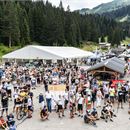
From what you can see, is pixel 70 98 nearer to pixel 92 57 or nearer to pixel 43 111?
pixel 43 111

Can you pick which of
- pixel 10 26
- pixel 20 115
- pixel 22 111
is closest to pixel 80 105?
pixel 22 111

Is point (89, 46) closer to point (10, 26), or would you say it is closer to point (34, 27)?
point (34, 27)

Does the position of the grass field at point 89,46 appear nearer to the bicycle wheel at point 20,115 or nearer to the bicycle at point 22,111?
the bicycle at point 22,111

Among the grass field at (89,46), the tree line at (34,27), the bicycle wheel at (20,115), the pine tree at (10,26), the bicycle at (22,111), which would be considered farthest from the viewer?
the grass field at (89,46)

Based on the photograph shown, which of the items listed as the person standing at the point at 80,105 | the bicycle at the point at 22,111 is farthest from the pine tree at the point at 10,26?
the person standing at the point at 80,105

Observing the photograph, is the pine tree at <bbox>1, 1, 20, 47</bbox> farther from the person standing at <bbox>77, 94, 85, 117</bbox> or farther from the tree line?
the person standing at <bbox>77, 94, 85, 117</bbox>

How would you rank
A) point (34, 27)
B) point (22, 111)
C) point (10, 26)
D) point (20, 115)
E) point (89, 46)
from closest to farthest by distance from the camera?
point (20, 115)
point (22, 111)
point (10, 26)
point (34, 27)
point (89, 46)

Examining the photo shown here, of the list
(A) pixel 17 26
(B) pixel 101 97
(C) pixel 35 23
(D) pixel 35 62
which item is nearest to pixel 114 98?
(B) pixel 101 97

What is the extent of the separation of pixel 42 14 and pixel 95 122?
71.2 metres

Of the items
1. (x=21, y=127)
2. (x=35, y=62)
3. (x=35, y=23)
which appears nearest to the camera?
(x=21, y=127)

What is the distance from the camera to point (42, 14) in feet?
286

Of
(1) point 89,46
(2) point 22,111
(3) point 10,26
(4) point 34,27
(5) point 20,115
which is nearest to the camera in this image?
(5) point 20,115

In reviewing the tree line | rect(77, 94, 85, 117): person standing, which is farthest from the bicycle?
the tree line

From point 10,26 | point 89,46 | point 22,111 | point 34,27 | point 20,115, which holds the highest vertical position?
point 34,27
